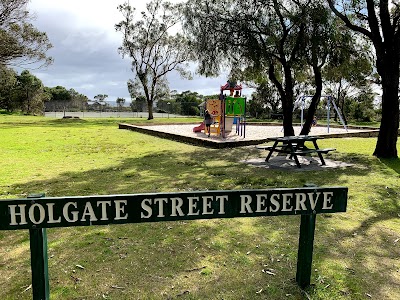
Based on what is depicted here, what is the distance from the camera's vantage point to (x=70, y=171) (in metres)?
6.84

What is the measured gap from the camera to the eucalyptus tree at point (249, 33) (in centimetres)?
973

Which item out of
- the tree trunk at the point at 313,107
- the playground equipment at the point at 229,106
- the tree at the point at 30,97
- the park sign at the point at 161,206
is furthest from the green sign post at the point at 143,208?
the tree at the point at 30,97

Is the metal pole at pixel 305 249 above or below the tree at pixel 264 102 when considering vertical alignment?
below

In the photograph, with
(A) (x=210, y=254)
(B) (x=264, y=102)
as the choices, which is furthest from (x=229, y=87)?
(B) (x=264, y=102)

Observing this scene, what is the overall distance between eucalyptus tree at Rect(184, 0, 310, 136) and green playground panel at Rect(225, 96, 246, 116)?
3.24 meters

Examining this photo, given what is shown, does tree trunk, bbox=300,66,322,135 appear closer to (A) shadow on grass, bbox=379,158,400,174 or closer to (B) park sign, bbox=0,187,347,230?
(A) shadow on grass, bbox=379,158,400,174

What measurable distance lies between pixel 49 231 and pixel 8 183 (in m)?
2.50

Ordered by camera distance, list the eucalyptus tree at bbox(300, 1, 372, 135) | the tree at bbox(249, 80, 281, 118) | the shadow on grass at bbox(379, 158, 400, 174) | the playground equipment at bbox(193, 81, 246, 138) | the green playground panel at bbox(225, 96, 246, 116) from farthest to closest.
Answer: the tree at bbox(249, 80, 281, 118) < the green playground panel at bbox(225, 96, 246, 116) < the playground equipment at bbox(193, 81, 246, 138) < the eucalyptus tree at bbox(300, 1, 372, 135) < the shadow on grass at bbox(379, 158, 400, 174)

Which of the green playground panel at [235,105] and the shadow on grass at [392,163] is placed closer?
the shadow on grass at [392,163]

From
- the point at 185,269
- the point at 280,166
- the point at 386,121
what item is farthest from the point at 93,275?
the point at 386,121

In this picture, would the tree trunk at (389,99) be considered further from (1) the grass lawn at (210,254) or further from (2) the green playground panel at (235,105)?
(2) the green playground panel at (235,105)

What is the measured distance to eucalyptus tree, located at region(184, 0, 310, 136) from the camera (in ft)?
31.9

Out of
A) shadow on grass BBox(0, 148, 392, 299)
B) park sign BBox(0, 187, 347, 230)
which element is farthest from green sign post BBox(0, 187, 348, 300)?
shadow on grass BBox(0, 148, 392, 299)

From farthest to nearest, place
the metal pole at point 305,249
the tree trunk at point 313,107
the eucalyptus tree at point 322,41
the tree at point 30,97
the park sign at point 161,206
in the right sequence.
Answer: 1. the tree at point 30,97
2. the tree trunk at point 313,107
3. the eucalyptus tree at point 322,41
4. the metal pole at point 305,249
5. the park sign at point 161,206
